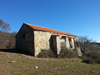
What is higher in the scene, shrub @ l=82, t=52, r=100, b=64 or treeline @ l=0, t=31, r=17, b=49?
treeline @ l=0, t=31, r=17, b=49

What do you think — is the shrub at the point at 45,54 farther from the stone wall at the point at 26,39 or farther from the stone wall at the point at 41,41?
the stone wall at the point at 26,39

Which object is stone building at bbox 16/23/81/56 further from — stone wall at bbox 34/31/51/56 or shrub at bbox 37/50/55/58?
shrub at bbox 37/50/55/58

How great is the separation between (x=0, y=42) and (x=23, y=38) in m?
12.0

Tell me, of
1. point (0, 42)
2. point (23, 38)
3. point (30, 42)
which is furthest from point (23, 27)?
point (0, 42)

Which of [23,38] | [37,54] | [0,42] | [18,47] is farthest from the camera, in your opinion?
[0,42]

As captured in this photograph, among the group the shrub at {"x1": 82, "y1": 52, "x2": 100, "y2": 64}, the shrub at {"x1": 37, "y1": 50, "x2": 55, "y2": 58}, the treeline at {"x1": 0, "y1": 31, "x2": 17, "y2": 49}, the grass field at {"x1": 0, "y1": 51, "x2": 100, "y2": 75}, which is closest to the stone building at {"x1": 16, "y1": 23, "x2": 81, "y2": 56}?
the shrub at {"x1": 37, "y1": 50, "x2": 55, "y2": 58}

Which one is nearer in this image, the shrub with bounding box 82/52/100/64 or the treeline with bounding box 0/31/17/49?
the shrub with bounding box 82/52/100/64

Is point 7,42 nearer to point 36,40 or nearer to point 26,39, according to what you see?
point 26,39

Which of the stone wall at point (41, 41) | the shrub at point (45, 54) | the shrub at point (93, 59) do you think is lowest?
the shrub at point (93, 59)

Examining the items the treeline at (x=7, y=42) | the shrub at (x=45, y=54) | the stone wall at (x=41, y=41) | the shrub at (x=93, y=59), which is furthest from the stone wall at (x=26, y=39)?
the shrub at (x=93, y=59)

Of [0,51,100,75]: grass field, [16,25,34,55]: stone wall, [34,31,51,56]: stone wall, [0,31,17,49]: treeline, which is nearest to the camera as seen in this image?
[0,51,100,75]: grass field

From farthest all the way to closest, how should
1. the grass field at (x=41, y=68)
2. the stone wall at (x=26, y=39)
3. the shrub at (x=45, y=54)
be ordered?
the stone wall at (x=26, y=39) < the shrub at (x=45, y=54) < the grass field at (x=41, y=68)

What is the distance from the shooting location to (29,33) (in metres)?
14.0

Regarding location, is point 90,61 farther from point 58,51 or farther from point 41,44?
point 41,44
